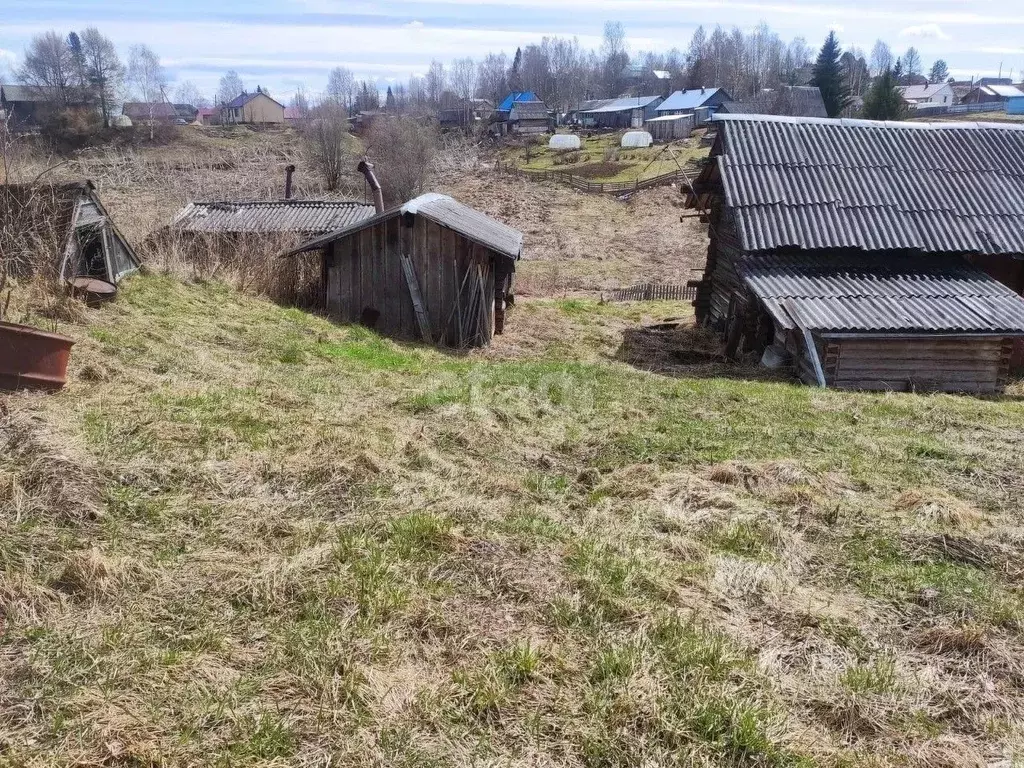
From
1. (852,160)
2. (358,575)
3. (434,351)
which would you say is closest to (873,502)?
(358,575)

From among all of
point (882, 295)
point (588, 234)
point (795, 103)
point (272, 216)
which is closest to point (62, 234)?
point (272, 216)

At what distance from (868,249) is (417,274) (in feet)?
32.6

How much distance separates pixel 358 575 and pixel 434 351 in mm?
10452

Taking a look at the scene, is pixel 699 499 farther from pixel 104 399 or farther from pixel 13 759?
pixel 104 399

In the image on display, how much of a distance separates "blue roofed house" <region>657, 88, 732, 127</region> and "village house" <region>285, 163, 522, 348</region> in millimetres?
59436

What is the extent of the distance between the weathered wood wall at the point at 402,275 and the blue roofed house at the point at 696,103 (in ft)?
195

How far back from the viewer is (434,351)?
601 inches

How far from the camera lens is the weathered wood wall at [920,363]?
13.3 meters

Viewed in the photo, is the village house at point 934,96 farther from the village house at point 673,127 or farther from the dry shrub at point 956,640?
the dry shrub at point 956,640

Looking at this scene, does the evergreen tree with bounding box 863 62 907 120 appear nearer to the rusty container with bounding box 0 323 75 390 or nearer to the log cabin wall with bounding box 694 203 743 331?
the log cabin wall with bounding box 694 203 743 331

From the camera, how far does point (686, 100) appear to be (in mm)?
73688

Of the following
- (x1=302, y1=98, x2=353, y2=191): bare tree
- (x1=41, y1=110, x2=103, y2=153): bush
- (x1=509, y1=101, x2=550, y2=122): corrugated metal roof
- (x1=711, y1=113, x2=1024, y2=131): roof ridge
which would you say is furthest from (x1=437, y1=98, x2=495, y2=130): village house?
(x1=711, y1=113, x2=1024, y2=131): roof ridge

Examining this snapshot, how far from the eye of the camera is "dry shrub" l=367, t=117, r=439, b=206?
45125 mm

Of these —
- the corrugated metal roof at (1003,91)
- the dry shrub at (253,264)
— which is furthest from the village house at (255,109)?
the corrugated metal roof at (1003,91)
